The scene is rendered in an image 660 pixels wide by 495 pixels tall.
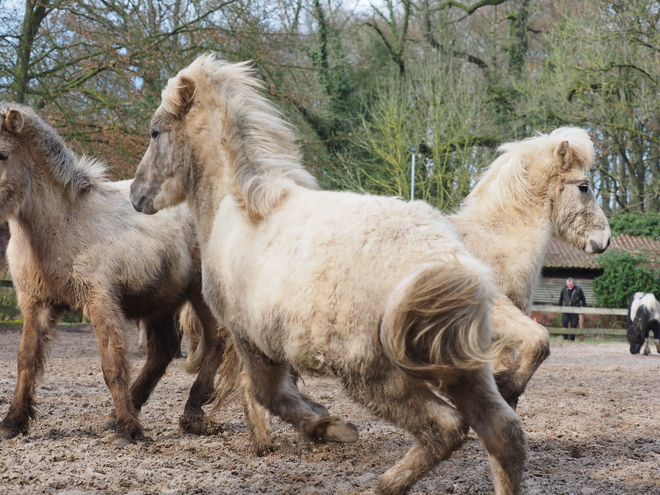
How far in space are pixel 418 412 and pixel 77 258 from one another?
3.62 metres

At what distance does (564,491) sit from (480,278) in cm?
191

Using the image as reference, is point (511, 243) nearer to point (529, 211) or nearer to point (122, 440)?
point (529, 211)

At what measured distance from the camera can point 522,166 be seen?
246 inches

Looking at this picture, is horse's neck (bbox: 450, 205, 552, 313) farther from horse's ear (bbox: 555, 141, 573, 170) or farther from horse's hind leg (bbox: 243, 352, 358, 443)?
horse's hind leg (bbox: 243, 352, 358, 443)

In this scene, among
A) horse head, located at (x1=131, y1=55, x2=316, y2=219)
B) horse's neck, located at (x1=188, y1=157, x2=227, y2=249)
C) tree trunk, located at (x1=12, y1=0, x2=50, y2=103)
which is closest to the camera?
horse head, located at (x1=131, y1=55, x2=316, y2=219)

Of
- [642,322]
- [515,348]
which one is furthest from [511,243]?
[642,322]

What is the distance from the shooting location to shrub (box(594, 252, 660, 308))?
98.6 ft

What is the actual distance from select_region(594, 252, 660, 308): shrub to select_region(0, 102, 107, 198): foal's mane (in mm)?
27433

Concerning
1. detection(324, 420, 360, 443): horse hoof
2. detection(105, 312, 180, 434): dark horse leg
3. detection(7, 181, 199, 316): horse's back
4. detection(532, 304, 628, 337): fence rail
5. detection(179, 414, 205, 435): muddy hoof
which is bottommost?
detection(532, 304, 628, 337): fence rail

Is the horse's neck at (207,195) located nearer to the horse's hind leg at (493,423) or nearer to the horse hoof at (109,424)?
the horse's hind leg at (493,423)

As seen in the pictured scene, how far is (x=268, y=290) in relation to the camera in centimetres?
356

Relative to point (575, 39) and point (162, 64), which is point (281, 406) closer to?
point (162, 64)

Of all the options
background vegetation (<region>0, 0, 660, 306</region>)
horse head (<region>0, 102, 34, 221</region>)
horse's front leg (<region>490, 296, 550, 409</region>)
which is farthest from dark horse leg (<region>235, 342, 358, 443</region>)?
A: background vegetation (<region>0, 0, 660, 306</region>)

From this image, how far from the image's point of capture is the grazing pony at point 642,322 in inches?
767
